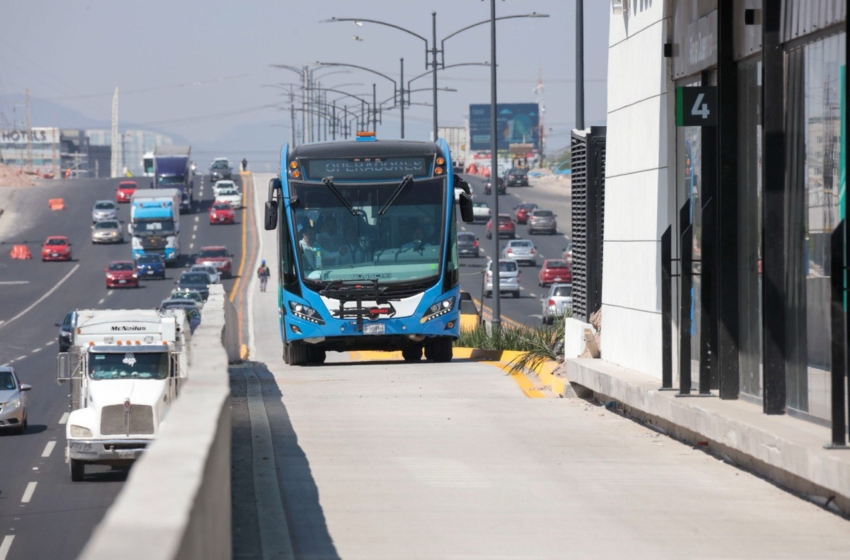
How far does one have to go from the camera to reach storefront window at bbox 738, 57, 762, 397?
11367 millimetres

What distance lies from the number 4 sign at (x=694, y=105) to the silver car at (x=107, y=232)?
275 feet

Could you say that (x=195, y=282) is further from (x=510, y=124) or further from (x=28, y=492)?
(x=510, y=124)

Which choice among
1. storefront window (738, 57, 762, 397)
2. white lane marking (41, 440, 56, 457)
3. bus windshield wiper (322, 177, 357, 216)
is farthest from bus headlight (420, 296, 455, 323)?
white lane marking (41, 440, 56, 457)

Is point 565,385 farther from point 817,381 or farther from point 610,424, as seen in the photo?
point 817,381

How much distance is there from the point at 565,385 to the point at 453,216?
716 centimetres

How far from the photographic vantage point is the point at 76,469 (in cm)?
3147

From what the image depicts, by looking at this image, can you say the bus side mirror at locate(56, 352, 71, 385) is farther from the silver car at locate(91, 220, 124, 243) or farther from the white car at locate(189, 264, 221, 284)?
the silver car at locate(91, 220, 124, 243)

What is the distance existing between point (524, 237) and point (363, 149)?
2815 inches

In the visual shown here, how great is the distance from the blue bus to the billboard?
15285cm

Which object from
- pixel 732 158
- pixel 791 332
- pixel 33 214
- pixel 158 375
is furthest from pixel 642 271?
pixel 33 214

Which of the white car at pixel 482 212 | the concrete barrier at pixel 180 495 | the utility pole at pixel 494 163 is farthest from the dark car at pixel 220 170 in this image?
the concrete barrier at pixel 180 495

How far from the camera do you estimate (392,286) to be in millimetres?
23234

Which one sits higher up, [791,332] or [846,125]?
[846,125]

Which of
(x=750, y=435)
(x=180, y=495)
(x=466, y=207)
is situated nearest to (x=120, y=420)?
(x=466, y=207)
